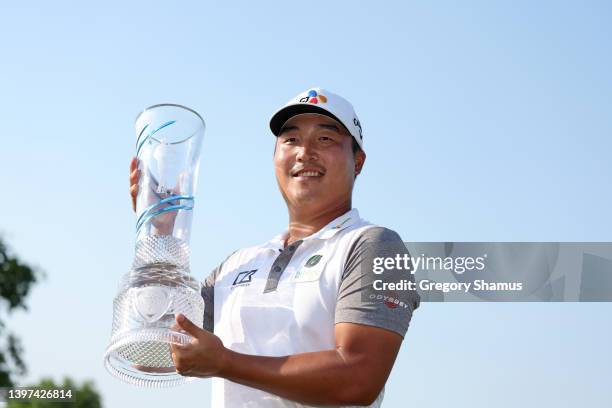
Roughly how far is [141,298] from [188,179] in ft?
2.69

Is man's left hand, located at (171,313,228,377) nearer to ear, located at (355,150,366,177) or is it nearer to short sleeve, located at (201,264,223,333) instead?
short sleeve, located at (201,264,223,333)

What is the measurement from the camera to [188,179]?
148 inches

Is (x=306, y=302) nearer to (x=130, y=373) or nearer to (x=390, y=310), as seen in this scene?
(x=390, y=310)

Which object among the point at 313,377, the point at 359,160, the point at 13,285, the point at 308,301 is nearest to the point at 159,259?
the point at 308,301

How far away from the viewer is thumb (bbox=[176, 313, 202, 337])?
2.69 meters

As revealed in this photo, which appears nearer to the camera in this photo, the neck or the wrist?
the wrist

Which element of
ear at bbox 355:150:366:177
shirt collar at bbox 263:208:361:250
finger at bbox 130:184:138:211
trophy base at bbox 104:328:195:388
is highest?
ear at bbox 355:150:366:177

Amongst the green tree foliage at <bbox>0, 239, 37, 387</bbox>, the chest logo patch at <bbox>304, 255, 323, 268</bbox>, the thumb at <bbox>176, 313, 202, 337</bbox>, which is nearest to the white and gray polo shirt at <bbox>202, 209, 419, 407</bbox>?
the chest logo patch at <bbox>304, 255, 323, 268</bbox>

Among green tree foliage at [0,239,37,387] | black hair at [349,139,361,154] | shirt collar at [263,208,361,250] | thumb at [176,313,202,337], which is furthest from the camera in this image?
green tree foliage at [0,239,37,387]

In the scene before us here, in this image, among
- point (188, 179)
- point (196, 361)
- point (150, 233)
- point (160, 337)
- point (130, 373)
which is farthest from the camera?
point (188, 179)

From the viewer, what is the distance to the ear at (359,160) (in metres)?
3.86

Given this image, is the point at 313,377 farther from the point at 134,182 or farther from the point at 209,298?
the point at 134,182

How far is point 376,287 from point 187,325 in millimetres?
745

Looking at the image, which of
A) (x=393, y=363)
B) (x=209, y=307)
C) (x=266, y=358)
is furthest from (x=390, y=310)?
(x=209, y=307)
